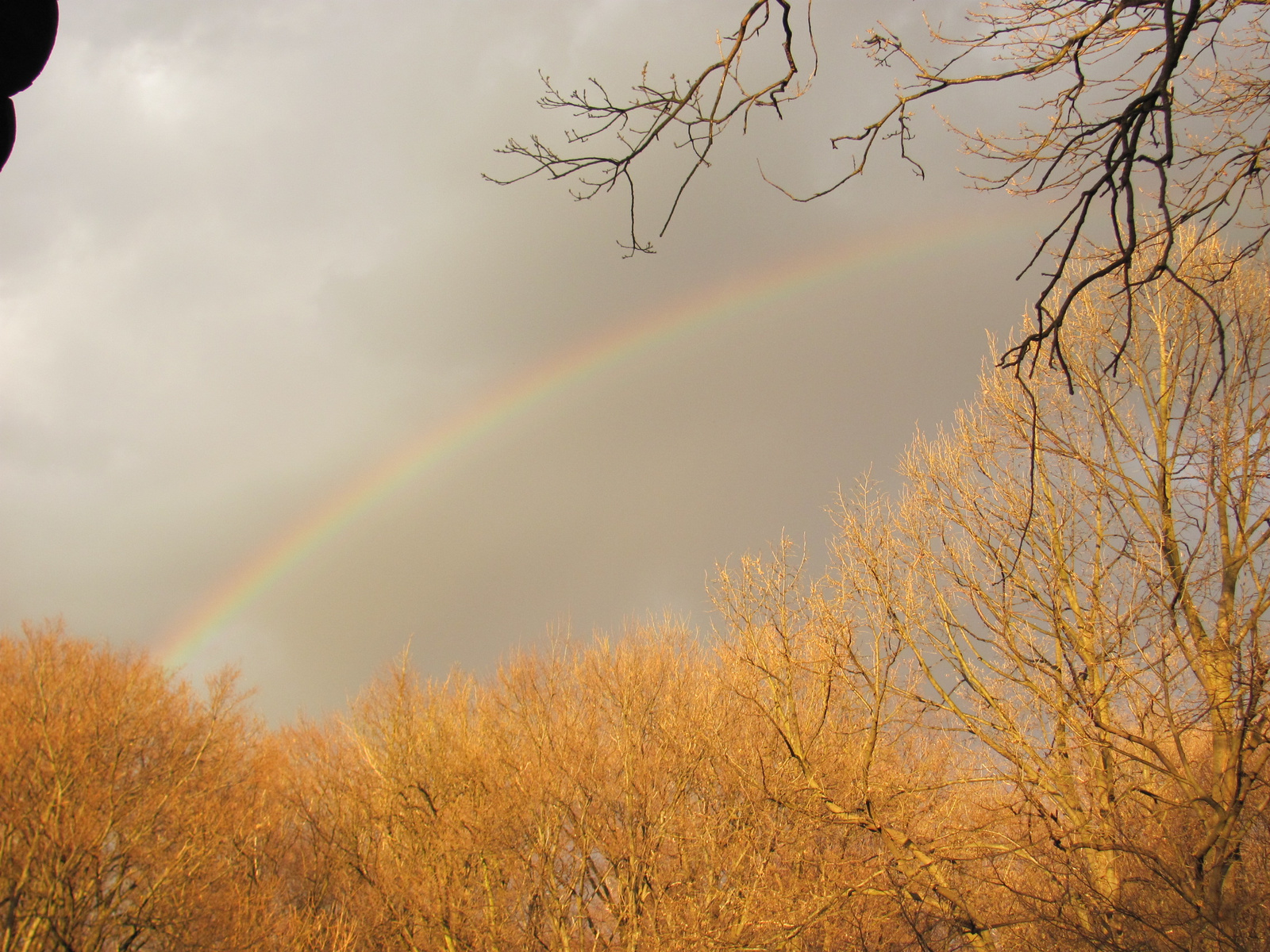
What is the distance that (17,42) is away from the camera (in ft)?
2.74

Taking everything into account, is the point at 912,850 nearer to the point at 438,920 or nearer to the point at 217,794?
the point at 438,920

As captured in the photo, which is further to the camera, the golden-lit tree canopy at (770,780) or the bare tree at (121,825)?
the bare tree at (121,825)

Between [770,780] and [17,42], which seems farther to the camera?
[770,780]

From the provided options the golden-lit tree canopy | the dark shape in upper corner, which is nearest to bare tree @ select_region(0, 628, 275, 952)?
the golden-lit tree canopy

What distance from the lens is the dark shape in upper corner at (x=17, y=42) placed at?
0.83m

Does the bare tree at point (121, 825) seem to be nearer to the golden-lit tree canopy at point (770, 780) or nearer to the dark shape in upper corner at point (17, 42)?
the golden-lit tree canopy at point (770, 780)

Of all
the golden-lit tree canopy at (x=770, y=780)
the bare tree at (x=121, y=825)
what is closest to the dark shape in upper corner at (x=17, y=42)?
the golden-lit tree canopy at (x=770, y=780)

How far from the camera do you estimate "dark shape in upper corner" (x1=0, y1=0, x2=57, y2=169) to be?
0.83m

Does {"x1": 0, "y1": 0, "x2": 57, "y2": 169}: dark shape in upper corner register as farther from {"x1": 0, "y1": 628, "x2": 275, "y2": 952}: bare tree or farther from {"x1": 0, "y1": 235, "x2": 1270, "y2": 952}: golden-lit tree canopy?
{"x1": 0, "y1": 628, "x2": 275, "y2": 952}: bare tree

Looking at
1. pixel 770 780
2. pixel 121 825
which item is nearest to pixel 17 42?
pixel 770 780

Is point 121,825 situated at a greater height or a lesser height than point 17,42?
greater

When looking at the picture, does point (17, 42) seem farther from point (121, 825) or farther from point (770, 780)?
point (121, 825)

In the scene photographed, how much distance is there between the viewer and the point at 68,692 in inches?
662

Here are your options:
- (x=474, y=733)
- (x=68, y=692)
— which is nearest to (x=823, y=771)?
(x=474, y=733)
